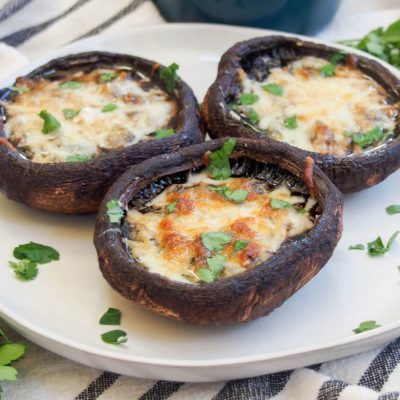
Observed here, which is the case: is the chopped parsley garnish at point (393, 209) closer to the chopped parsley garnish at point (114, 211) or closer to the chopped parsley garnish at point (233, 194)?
the chopped parsley garnish at point (233, 194)

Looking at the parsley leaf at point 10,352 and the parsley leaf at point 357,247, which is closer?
the parsley leaf at point 10,352

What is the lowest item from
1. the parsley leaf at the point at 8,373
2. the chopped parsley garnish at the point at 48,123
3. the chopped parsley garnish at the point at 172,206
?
the parsley leaf at the point at 8,373

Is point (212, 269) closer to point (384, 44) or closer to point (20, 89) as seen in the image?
point (20, 89)

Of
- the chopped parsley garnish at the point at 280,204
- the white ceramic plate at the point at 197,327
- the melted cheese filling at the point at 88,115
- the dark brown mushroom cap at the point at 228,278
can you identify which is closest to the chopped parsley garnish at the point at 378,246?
the white ceramic plate at the point at 197,327

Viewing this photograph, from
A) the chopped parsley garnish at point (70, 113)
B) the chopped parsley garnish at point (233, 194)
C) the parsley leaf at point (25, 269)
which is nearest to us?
the chopped parsley garnish at point (233, 194)

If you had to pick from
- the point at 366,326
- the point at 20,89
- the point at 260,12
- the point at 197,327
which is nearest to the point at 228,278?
the point at 197,327

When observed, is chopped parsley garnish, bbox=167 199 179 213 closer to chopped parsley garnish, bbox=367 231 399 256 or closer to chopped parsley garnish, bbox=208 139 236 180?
chopped parsley garnish, bbox=208 139 236 180

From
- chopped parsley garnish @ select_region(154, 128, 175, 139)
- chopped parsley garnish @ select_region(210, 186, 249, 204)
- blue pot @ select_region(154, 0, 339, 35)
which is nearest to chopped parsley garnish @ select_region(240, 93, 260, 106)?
chopped parsley garnish @ select_region(154, 128, 175, 139)
